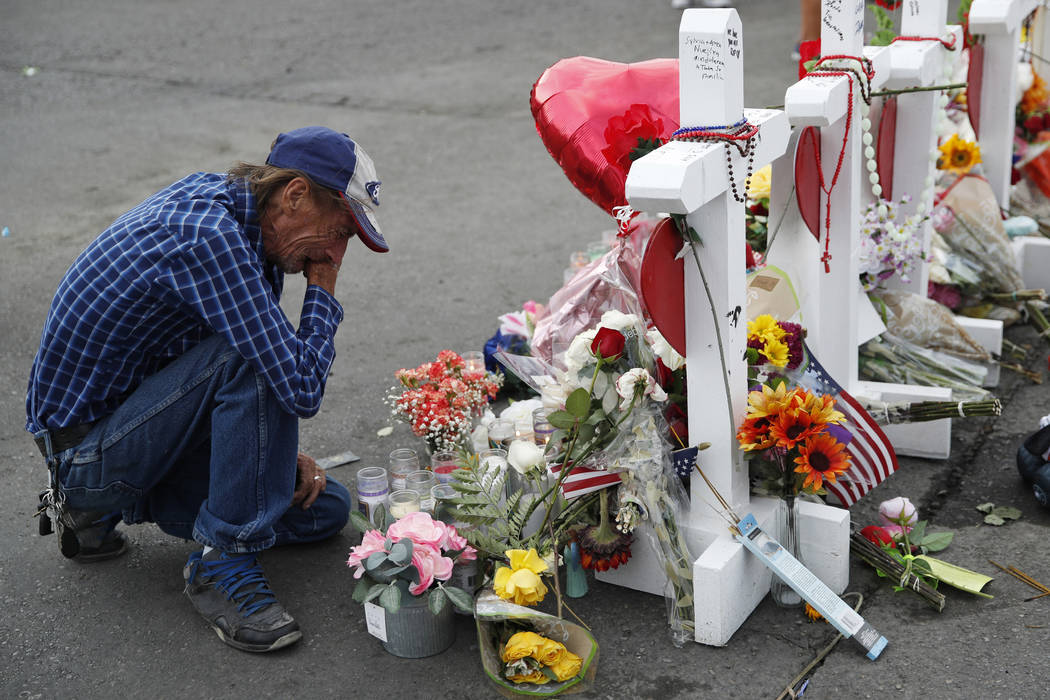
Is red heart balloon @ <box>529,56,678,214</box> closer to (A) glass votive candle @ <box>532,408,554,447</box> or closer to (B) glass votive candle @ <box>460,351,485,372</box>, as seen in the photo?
(A) glass votive candle @ <box>532,408,554,447</box>

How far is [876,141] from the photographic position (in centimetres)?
335

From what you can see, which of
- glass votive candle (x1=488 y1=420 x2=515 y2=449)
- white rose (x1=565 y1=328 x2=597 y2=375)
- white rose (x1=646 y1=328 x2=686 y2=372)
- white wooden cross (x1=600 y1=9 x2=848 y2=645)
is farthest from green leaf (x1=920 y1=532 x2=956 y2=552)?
glass votive candle (x1=488 y1=420 x2=515 y2=449)

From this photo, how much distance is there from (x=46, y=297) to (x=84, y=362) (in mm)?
2504

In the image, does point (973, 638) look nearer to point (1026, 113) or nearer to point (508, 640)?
point (508, 640)

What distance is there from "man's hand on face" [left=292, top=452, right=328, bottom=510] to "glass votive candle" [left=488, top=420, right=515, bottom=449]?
1.57 feet

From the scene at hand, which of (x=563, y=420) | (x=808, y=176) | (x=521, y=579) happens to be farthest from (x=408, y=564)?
(x=808, y=176)

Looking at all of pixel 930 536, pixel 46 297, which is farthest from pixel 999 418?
pixel 46 297

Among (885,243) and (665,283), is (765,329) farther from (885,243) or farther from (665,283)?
(885,243)

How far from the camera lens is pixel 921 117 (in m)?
3.39

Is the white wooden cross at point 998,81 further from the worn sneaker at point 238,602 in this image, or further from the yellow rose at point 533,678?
the worn sneaker at point 238,602

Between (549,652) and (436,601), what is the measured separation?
0.90 feet

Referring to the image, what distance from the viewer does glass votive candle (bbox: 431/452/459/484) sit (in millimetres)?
2850

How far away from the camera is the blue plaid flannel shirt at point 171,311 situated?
234 centimetres

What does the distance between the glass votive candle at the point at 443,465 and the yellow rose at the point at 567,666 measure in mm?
665
